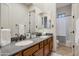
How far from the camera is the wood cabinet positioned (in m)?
1.44

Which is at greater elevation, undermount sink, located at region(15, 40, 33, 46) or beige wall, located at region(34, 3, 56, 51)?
beige wall, located at region(34, 3, 56, 51)

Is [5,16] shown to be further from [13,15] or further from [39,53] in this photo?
[39,53]

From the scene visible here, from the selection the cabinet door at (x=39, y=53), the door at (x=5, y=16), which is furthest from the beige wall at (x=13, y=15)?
the cabinet door at (x=39, y=53)

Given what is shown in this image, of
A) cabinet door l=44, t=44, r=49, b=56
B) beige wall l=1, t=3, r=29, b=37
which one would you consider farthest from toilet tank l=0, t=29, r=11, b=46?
cabinet door l=44, t=44, r=49, b=56

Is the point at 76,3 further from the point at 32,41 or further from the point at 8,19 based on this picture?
the point at 8,19

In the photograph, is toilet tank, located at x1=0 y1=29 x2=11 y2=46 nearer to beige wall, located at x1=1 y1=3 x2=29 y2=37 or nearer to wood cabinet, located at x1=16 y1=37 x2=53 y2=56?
beige wall, located at x1=1 y1=3 x2=29 y2=37

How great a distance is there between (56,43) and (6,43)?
783 millimetres

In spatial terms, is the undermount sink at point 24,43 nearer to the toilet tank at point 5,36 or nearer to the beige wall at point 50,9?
the toilet tank at point 5,36

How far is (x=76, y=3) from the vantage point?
1521 millimetres

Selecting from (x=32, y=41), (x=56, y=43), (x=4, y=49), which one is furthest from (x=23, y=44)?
(x=56, y=43)

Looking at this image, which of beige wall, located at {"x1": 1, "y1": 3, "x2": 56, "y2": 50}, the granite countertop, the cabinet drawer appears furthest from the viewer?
beige wall, located at {"x1": 1, "y1": 3, "x2": 56, "y2": 50}

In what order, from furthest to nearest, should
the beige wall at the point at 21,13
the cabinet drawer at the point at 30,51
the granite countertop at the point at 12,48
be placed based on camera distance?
the beige wall at the point at 21,13 → the cabinet drawer at the point at 30,51 → the granite countertop at the point at 12,48

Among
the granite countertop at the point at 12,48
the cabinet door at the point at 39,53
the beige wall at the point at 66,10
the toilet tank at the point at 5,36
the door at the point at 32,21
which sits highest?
the beige wall at the point at 66,10

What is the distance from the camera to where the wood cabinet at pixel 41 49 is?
144 centimetres
